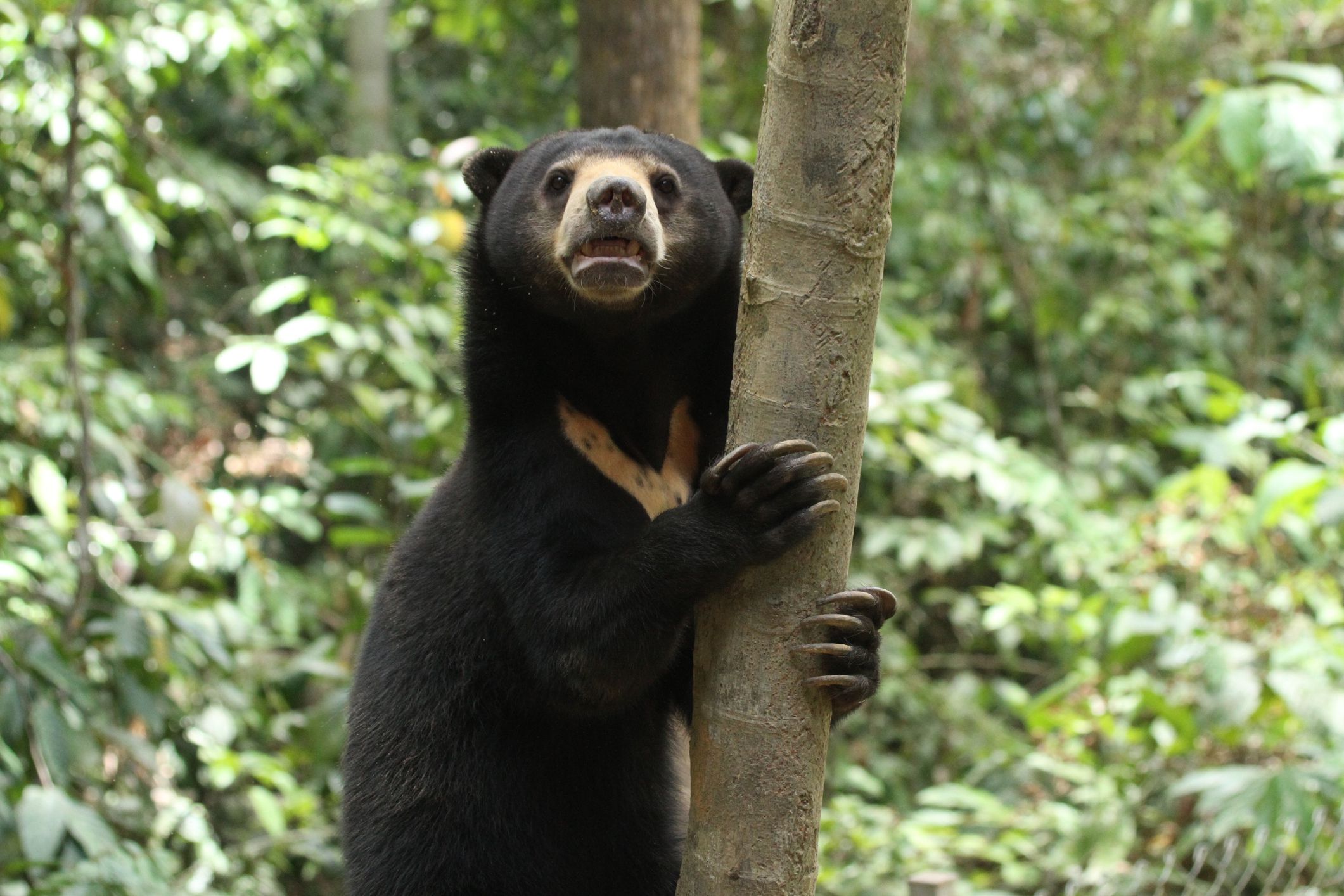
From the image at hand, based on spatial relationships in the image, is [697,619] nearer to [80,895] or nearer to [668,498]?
[668,498]

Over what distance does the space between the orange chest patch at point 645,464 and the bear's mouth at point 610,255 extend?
28cm

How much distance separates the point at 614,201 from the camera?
264cm

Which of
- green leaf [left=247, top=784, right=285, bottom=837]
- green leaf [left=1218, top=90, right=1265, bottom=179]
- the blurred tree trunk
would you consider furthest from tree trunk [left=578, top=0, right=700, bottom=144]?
the blurred tree trunk

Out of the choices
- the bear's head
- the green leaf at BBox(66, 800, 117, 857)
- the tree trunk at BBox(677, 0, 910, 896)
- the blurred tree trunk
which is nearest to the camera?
the tree trunk at BBox(677, 0, 910, 896)

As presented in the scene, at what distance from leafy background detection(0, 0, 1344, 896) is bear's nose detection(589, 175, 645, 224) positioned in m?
1.77

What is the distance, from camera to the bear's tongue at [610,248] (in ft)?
8.73

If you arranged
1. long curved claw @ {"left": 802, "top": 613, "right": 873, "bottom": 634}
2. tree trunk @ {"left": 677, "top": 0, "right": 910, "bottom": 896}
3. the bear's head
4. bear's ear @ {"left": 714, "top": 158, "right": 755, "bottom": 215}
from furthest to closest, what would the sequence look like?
bear's ear @ {"left": 714, "top": 158, "right": 755, "bottom": 215}
the bear's head
long curved claw @ {"left": 802, "top": 613, "right": 873, "bottom": 634}
tree trunk @ {"left": 677, "top": 0, "right": 910, "bottom": 896}

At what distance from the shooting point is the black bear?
2.54 metres

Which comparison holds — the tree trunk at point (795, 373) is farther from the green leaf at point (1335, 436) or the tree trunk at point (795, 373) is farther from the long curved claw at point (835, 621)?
the green leaf at point (1335, 436)

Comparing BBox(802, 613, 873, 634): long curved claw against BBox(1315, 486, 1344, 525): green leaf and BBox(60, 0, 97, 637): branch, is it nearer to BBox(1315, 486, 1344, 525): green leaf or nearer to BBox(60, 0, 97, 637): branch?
BBox(1315, 486, 1344, 525): green leaf

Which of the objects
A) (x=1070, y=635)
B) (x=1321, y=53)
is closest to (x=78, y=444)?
(x=1070, y=635)

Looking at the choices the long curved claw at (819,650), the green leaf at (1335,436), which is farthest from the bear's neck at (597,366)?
the green leaf at (1335,436)

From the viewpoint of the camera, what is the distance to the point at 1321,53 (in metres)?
7.85

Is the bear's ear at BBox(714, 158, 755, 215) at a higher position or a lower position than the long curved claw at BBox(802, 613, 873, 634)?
higher
